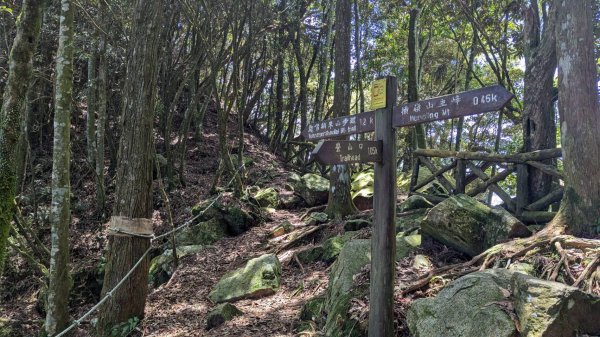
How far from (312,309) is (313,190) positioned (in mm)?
6283

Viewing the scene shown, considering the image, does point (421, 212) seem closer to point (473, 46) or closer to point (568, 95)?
point (568, 95)

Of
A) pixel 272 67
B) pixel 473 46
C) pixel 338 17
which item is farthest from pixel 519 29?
pixel 272 67

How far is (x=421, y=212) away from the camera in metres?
7.84

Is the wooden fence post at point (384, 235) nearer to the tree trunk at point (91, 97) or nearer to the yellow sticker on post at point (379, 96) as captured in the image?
the yellow sticker on post at point (379, 96)

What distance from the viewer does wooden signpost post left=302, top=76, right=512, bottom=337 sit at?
376 centimetres

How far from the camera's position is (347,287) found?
492 centimetres

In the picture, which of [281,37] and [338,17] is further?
[281,37]

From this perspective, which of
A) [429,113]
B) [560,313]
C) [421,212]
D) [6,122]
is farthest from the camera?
[421,212]

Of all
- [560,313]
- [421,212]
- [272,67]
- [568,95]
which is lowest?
[560,313]

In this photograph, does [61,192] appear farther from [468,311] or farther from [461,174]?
[461,174]

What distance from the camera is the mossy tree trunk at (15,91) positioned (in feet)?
17.2

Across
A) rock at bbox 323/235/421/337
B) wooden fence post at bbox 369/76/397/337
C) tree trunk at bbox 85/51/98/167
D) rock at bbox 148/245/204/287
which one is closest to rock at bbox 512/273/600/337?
wooden fence post at bbox 369/76/397/337

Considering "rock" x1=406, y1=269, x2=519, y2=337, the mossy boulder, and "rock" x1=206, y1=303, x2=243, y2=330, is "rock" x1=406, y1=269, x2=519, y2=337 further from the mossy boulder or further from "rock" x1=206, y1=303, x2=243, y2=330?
the mossy boulder

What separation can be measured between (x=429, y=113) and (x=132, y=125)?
3.95 m
